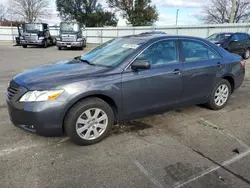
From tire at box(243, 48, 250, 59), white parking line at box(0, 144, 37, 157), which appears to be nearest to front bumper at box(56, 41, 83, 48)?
tire at box(243, 48, 250, 59)

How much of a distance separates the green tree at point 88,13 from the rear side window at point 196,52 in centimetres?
3794

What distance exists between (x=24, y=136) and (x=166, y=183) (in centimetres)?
224

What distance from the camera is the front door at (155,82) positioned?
3262 mm

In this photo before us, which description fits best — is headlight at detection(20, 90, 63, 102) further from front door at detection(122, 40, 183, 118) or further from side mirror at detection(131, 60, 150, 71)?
side mirror at detection(131, 60, 150, 71)

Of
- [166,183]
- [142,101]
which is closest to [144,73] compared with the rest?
[142,101]

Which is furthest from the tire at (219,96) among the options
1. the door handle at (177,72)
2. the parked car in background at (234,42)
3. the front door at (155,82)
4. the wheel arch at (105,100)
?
the parked car in background at (234,42)

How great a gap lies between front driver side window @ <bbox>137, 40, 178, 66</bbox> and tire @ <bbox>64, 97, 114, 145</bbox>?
958 mm

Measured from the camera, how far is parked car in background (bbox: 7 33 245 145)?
2809mm

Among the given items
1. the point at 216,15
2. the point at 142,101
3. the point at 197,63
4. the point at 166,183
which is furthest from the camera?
the point at 216,15

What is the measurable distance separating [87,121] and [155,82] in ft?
4.00

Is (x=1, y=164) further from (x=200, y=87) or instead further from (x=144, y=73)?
(x=200, y=87)

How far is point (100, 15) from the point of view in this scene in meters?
39.9

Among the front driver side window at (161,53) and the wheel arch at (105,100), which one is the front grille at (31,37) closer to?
the front driver side window at (161,53)

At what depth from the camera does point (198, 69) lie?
3922 millimetres
